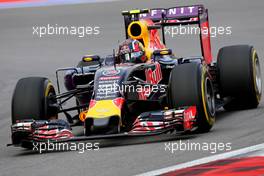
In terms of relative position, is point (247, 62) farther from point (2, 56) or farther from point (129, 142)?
point (2, 56)

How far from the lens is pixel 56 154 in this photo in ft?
35.1

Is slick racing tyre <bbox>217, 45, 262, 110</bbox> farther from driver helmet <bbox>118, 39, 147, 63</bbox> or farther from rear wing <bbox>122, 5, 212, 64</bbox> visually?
driver helmet <bbox>118, 39, 147, 63</bbox>

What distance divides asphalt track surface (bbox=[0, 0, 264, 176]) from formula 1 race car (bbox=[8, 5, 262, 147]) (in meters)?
0.23

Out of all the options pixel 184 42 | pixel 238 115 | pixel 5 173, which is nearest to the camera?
pixel 5 173

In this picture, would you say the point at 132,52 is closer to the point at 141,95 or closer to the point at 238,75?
the point at 141,95

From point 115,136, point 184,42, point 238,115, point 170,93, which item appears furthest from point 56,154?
point 184,42

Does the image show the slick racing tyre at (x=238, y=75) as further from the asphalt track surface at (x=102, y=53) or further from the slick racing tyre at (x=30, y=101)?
the slick racing tyre at (x=30, y=101)

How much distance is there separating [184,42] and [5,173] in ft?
44.2

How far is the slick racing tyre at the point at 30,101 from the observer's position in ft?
38.2

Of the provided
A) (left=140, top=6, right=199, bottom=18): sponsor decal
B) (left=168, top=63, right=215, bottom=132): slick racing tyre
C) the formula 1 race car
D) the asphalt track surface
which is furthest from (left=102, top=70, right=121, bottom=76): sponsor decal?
(left=140, top=6, right=199, bottom=18): sponsor decal

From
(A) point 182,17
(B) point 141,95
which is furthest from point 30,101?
(A) point 182,17

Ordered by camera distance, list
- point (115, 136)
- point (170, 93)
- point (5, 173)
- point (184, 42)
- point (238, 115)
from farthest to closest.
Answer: point (184, 42) → point (238, 115) → point (170, 93) → point (115, 136) → point (5, 173)

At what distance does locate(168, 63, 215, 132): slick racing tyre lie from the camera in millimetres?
11133

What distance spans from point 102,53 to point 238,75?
30.4 ft
